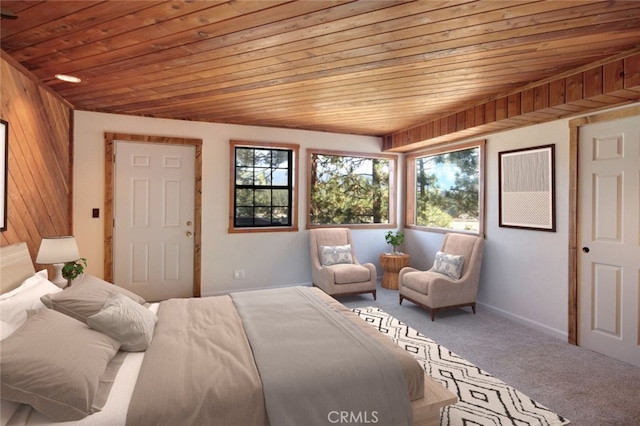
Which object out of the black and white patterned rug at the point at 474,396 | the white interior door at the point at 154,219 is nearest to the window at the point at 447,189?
the black and white patterned rug at the point at 474,396

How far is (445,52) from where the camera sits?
236 centimetres

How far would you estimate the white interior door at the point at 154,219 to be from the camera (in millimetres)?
4090

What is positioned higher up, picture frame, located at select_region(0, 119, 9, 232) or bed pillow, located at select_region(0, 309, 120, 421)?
picture frame, located at select_region(0, 119, 9, 232)

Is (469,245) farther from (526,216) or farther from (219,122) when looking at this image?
(219,122)

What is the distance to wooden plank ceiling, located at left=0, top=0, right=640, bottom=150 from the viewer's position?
1.86 metres

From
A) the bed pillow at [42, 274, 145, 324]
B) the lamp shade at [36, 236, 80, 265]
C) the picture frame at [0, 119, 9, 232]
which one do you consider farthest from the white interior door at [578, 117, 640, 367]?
the picture frame at [0, 119, 9, 232]

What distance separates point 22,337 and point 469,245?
4119 mm

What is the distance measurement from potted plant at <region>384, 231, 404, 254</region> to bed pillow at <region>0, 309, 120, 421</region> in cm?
425

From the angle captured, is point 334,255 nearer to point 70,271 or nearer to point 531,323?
point 531,323

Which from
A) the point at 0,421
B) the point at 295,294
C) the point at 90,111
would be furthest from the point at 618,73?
the point at 90,111

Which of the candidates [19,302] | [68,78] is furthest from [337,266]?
[68,78]

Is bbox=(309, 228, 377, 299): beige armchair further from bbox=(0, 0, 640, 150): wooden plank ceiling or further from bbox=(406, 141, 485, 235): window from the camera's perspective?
bbox=(0, 0, 640, 150): wooden plank ceiling

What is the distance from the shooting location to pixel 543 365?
9.04 feet

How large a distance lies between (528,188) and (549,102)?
107 centimetres
